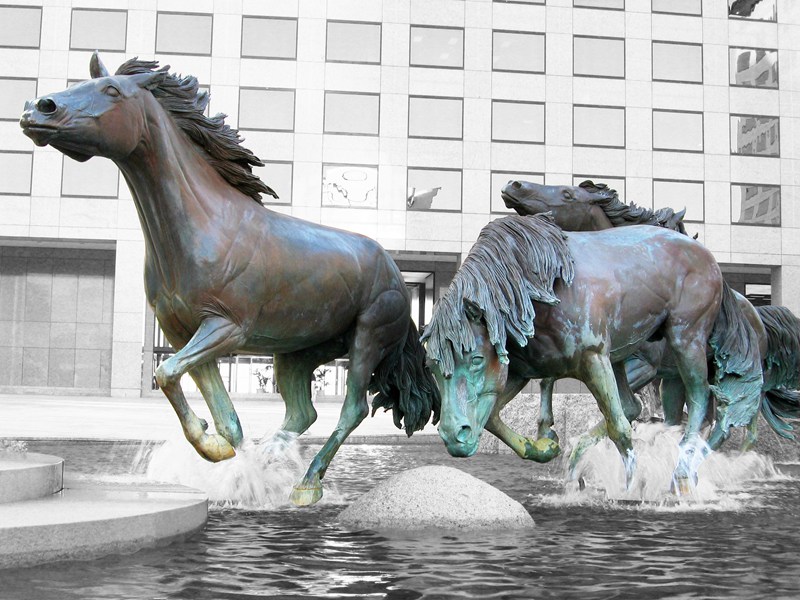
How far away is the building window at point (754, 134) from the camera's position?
1492 inches

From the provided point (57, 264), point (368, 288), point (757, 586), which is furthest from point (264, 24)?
point (757, 586)

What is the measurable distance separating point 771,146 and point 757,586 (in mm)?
37088

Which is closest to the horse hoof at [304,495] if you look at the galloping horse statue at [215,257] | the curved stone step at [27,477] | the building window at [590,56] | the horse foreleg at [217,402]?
the galloping horse statue at [215,257]

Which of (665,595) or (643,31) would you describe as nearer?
(665,595)

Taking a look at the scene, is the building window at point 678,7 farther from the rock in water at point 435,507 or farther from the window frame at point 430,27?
the rock in water at point 435,507

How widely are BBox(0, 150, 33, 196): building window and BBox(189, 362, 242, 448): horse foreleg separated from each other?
31432mm

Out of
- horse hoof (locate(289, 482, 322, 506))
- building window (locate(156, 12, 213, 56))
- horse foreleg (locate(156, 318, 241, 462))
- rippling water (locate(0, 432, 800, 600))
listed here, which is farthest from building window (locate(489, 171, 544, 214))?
horse foreleg (locate(156, 318, 241, 462))

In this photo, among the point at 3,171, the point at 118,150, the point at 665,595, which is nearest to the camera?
the point at 665,595

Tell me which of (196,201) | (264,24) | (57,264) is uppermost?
(264,24)

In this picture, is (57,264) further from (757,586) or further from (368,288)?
(757,586)

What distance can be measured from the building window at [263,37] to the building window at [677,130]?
14.1 metres

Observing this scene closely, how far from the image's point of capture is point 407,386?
7277 mm

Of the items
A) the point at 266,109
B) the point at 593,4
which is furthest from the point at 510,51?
the point at 266,109

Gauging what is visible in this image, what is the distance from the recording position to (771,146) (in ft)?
124
